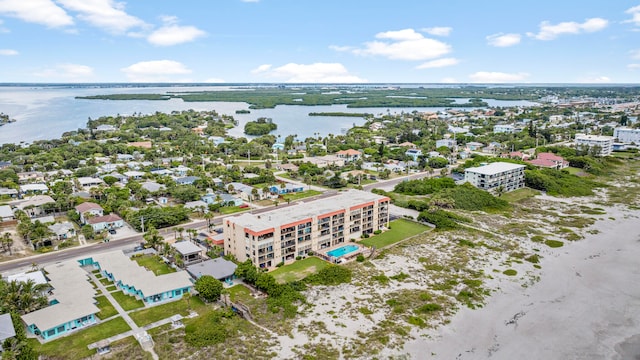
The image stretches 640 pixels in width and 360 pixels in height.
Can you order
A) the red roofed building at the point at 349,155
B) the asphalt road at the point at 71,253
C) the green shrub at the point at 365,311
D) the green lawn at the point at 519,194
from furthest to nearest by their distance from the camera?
the red roofed building at the point at 349,155, the green lawn at the point at 519,194, the asphalt road at the point at 71,253, the green shrub at the point at 365,311

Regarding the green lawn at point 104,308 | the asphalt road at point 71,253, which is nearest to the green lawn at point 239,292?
the green lawn at point 104,308

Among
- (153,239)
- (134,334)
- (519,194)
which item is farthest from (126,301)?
(519,194)

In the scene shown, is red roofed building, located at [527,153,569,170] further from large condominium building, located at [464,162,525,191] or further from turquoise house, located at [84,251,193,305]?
turquoise house, located at [84,251,193,305]

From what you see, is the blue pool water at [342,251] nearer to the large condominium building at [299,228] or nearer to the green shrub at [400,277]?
the large condominium building at [299,228]

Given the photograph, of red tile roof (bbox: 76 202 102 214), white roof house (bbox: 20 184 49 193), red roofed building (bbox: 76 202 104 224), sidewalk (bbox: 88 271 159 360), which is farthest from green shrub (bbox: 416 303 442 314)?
white roof house (bbox: 20 184 49 193)

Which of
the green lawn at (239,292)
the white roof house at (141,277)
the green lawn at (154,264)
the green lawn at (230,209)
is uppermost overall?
the white roof house at (141,277)

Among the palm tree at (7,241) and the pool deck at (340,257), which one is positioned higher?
the palm tree at (7,241)
